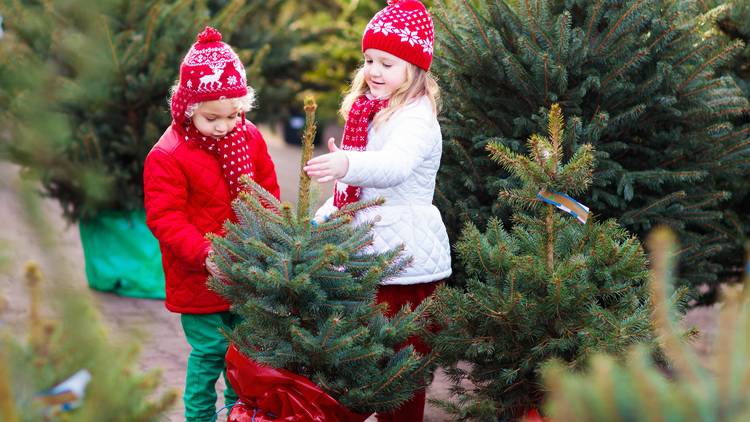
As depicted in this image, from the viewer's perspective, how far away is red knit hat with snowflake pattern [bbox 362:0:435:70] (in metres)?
3.44

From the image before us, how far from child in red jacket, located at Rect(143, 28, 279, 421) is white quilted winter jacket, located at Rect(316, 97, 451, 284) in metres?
0.45

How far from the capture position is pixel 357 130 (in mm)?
3500

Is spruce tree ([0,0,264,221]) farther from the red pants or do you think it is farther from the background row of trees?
the red pants

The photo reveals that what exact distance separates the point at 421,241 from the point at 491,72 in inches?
37.6

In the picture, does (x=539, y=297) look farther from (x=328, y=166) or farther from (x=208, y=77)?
(x=208, y=77)

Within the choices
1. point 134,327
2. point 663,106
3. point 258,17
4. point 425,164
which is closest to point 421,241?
point 425,164

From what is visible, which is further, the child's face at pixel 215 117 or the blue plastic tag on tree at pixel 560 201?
the child's face at pixel 215 117

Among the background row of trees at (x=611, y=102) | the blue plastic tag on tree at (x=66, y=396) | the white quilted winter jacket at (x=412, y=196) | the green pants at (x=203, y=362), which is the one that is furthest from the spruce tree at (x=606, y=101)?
the blue plastic tag on tree at (x=66, y=396)

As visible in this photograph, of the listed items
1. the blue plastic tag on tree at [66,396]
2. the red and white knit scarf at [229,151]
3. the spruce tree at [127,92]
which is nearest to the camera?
the blue plastic tag on tree at [66,396]

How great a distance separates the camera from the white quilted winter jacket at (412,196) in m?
3.33

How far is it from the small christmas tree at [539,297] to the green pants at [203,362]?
98cm

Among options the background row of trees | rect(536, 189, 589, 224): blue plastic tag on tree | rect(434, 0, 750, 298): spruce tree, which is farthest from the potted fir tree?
rect(536, 189, 589, 224): blue plastic tag on tree

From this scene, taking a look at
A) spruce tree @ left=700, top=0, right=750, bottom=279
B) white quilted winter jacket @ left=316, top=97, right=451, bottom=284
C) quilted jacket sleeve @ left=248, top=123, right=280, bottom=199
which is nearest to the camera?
white quilted winter jacket @ left=316, top=97, right=451, bottom=284

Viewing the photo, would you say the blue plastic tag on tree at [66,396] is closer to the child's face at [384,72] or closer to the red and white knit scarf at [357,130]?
the red and white knit scarf at [357,130]
